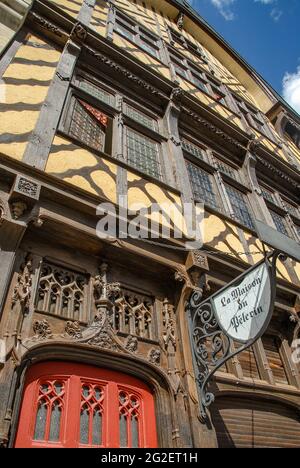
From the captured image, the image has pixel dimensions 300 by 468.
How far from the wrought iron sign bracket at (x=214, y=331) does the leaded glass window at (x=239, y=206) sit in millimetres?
3020

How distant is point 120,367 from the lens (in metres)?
3.23

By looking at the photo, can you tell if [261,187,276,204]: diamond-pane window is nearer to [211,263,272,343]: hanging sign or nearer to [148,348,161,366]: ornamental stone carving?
[211,263,272,343]: hanging sign

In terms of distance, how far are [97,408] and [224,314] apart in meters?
1.47

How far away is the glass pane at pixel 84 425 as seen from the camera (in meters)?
2.70

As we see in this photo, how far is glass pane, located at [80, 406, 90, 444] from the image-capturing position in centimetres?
270

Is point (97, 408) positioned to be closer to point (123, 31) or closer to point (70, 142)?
point (70, 142)

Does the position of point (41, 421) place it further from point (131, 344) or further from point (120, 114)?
point (120, 114)

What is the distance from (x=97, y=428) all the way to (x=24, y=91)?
4229 millimetres

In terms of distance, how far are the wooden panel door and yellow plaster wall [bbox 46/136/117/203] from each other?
2.79m

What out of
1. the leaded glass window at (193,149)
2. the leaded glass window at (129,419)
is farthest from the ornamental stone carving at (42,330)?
the leaded glass window at (193,149)

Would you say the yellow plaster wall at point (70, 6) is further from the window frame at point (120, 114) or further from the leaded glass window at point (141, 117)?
the leaded glass window at point (141, 117)

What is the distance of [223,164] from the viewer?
25.9ft

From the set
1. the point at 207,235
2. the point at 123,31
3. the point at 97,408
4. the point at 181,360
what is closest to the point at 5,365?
the point at 97,408

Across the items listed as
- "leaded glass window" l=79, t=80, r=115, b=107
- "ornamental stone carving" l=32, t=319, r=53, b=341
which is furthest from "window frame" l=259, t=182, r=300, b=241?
"ornamental stone carving" l=32, t=319, r=53, b=341
